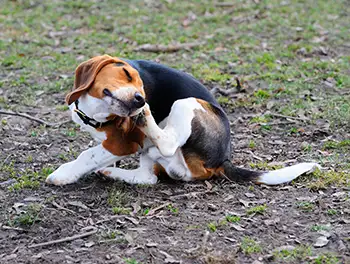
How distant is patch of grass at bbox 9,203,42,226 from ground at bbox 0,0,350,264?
1 cm

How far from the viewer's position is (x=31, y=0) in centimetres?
1394

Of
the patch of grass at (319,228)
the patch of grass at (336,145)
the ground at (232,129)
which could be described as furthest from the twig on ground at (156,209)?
the patch of grass at (336,145)

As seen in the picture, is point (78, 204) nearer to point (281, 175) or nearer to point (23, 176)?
point (23, 176)

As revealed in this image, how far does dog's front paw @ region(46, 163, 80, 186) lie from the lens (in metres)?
6.16

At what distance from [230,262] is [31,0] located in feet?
34.1

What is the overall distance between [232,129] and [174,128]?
2.00m

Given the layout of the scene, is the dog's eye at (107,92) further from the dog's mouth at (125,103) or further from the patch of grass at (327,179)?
the patch of grass at (327,179)

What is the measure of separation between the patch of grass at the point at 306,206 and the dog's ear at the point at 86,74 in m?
2.04

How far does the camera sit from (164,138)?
19.7 feet

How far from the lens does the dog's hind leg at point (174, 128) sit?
5.92m

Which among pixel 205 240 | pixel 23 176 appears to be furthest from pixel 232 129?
pixel 205 240

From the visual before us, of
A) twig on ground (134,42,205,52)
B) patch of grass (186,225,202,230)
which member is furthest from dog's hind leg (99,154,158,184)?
twig on ground (134,42,205,52)

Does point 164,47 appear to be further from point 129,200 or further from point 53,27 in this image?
point 129,200

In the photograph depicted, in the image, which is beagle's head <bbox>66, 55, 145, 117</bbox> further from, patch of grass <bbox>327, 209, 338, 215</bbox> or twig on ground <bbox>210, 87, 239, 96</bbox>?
twig on ground <bbox>210, 87, 239, 96</bbox>
